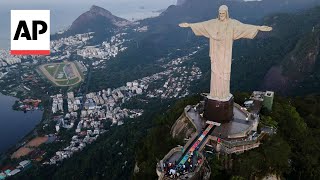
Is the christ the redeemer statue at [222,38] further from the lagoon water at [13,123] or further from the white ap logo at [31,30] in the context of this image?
the lagoon water at [13,123]

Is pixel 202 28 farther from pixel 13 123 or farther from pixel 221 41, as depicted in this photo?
pixel 13 123

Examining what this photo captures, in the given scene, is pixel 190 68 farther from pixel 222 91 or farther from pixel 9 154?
pixel 222 91

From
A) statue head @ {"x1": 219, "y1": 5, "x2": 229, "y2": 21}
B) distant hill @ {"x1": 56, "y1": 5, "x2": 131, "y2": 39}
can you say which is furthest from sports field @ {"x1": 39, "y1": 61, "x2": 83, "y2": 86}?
statue head @ {"x1": 219, "y1": 5, "x2": 229, "y2": 21}

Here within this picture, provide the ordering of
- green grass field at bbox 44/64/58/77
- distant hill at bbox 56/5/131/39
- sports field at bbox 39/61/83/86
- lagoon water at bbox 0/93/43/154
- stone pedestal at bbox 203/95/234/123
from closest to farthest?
stone pedestal at bbox 203/95/234/123, lagoon water at bbox 0/93/43/154, sports field at bbox 39/61/83/86, green grass field at bbox 44/64/58/77, distant hill at bbox 56/5/131/39

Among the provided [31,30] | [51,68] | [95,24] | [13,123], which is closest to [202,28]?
[31,30]

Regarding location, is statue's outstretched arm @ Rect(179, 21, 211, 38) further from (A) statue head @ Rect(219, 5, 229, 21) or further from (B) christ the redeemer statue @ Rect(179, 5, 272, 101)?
(A) statue head @ Rect(219, 5, 229, 21)

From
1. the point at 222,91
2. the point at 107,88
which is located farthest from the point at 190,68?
the point at 222,91

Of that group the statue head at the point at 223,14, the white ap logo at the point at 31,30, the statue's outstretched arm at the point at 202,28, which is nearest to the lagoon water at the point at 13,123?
the white ap logo at the point at 31,30
